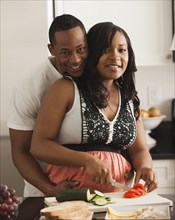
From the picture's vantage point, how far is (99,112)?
197cm

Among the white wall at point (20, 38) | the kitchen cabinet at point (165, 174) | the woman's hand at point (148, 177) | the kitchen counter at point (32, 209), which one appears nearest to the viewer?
the kitchen counter at point (32, 209)

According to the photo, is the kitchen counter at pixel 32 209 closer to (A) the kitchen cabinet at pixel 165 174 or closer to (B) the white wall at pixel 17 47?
(B) the white wall at pixel 17 47

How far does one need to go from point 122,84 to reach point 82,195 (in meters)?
0.63

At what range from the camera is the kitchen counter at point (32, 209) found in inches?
59.7

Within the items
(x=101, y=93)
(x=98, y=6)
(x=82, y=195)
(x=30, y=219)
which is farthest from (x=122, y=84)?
(x=98, y=6)

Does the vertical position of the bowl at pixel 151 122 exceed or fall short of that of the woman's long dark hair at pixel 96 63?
it falls short

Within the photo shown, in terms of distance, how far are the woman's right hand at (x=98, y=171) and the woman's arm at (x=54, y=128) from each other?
0.06 meters

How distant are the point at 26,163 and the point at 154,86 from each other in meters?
1.53

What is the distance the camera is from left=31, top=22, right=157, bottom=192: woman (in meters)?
1.91

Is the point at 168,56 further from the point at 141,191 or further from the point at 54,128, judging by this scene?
the point at 141,191

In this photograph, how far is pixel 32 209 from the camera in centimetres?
162

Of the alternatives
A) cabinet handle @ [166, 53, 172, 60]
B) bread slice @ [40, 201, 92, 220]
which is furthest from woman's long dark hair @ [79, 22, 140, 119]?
cabinet handle @ [166, 53, 172, 60]

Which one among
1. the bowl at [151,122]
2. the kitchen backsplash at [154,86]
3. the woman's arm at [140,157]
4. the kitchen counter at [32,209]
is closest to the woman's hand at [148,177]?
the woman's arm at [140,157]

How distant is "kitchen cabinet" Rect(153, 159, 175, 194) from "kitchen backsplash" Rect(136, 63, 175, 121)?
569 millimetres
